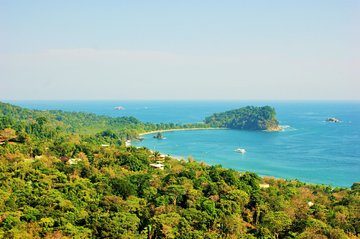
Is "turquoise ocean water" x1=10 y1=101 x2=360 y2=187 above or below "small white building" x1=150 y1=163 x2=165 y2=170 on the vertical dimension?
below

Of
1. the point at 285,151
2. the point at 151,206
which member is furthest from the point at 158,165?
the point at 285,151

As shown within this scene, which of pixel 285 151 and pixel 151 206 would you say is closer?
pixel 151 206

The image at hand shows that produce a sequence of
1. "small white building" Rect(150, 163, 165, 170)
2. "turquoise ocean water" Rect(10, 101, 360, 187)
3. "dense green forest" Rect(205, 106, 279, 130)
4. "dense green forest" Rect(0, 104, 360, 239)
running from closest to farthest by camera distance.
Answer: "dense green forest" Rect(0, 104, 360, 239) < "small white building" Rect(150, 163, 165, 170) < "turquoise ocean water" Rect(10, 101, 360, 187) < "dense green forest" Rect(205, 106, 279, 130)

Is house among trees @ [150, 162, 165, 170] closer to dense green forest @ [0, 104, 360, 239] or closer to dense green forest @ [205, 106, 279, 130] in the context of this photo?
dense green forest @ [0, 104, 360, 239]

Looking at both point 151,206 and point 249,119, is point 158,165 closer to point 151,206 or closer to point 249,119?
point 151,206

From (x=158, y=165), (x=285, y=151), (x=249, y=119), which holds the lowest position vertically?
(x=285, y=151)

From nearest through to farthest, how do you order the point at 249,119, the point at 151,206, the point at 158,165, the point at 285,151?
the point at 151,206 < the point at 158,165 < the point at 285,151 < the point at 249,119

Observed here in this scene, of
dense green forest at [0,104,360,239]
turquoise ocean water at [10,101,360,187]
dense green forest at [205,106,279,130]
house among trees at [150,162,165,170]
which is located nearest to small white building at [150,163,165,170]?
house among trees at [150,162,165,170]

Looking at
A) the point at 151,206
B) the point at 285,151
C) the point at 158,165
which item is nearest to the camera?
the point at 151,206

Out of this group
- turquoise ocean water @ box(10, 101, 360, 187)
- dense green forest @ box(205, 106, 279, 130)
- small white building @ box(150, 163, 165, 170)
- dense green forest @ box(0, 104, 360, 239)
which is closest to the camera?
dense green forest @ box(0, 104, 360, 239)

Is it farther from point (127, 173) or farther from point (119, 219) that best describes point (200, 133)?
point (119, 219)
